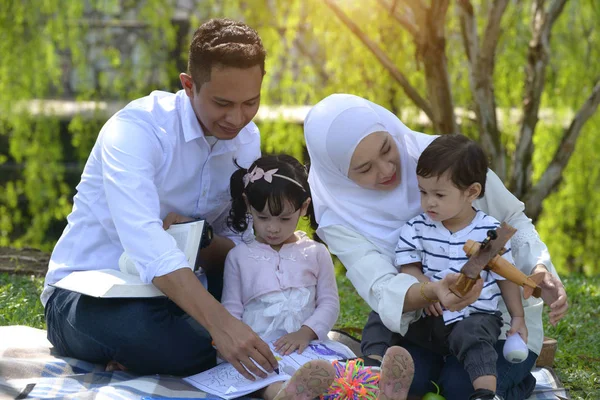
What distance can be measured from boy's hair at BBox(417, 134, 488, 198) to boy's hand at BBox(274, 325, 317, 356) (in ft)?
2.44

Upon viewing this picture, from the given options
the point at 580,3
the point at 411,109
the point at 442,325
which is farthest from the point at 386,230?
the point at 580,3

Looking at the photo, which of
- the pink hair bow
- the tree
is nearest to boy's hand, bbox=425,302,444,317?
the pink hair bow

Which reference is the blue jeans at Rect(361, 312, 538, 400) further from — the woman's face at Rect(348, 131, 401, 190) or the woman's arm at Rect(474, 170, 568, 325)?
the woman's face at Rect(348, 131, 401, 190)

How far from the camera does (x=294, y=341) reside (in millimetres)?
3100

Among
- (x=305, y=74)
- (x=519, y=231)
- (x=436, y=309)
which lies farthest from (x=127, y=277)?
(x=305, y=74)

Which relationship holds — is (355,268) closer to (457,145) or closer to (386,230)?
(386,230)

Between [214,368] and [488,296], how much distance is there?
3.38 feet

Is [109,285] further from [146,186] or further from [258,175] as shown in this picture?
[258,175]

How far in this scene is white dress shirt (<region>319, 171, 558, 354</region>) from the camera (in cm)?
297

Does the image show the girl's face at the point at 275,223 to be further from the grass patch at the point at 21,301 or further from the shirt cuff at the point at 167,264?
the grass patch at the point at 21,301

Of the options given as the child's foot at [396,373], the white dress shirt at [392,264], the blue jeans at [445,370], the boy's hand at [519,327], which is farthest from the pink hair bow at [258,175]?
the boy's hand at [519,327]

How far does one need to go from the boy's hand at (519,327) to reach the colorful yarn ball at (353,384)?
19.2 inches

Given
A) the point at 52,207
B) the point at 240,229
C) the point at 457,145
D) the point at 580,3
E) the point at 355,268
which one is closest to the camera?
the point at 457,145

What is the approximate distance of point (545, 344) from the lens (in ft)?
11.5
